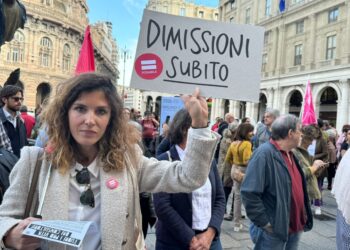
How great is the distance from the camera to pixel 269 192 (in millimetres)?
2713

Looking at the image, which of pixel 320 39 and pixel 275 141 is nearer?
pixel 275 141

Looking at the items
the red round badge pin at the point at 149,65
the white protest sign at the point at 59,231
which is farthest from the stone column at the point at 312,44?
the white protest sign at the point at 59,231

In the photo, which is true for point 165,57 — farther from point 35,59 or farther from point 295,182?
point 35,59

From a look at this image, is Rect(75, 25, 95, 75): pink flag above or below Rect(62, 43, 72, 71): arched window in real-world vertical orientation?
below

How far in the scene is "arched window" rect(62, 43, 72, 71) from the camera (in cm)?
5128

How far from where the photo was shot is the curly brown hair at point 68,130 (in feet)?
5.17

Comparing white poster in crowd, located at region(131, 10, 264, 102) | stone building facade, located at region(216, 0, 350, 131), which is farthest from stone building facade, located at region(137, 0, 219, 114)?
white poster in crowd, located at region(131, 10, 264, 102)

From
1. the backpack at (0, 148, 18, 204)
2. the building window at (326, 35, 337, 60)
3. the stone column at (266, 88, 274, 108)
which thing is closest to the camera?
the backpack at (0, 148, 18, 204)

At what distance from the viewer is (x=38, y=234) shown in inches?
50.6

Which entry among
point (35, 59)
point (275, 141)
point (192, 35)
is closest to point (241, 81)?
point (192, 35)

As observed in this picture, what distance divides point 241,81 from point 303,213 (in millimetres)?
1521

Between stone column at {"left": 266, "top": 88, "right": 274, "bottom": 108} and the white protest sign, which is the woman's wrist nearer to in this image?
→ the white protest sign

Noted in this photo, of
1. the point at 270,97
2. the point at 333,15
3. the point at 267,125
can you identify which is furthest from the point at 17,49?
the point at 267,125

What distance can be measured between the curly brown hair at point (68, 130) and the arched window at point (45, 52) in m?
50.3
